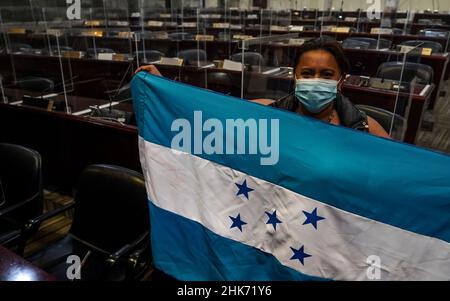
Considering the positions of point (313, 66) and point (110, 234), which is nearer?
point (313, 66)

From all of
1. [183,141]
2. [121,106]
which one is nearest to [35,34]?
[121,106]

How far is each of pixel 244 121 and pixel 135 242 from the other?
30.5 inches

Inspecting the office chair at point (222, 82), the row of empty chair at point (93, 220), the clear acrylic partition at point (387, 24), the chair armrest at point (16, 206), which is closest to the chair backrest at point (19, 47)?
the office chair at point (222, 82)

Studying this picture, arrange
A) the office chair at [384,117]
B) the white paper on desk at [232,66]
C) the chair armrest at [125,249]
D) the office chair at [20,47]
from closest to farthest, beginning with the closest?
1. the chair armrest at [125,249]
2. the office chair at [384,117]
3. the white paper on desk at [232,66]
4. the office chair at [20,47]

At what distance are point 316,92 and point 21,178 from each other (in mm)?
1702

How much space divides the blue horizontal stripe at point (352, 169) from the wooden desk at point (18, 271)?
0.72 meters

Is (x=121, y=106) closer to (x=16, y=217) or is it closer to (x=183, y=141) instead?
(x=16, y=217)

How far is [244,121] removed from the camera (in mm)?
1330

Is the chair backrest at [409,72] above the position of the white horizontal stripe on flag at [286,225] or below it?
above

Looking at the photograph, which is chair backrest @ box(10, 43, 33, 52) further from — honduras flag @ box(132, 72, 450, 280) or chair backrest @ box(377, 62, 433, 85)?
chair backrest @ box(377, 62, 433, 85)

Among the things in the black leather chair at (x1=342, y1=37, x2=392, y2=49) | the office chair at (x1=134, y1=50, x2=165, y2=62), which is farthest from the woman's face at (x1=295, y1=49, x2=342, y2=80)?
the black leather chair at (x1=342, y1=37, x2=392, y2=49)

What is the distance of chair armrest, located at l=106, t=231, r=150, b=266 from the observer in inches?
59.9

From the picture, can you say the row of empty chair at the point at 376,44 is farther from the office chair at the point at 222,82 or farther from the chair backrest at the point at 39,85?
the chair backrest at the point at 39,85

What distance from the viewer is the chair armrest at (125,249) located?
1522 mm
